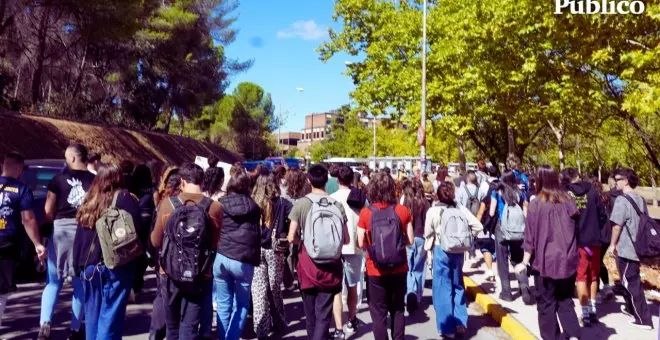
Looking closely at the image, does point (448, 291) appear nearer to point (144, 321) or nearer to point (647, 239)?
point (647, 239)

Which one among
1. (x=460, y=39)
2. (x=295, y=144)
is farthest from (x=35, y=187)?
(x=295, y=144)

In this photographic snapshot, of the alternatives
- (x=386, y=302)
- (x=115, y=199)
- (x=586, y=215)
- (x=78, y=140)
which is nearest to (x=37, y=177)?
(x=115, y=199)

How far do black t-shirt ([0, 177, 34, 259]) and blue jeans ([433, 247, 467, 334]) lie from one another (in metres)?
4.11

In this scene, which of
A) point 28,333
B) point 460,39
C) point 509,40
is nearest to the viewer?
point 28,333

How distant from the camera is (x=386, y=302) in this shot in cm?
484

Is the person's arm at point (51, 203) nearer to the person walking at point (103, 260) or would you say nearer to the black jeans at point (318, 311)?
the person walking at point (103, 260)

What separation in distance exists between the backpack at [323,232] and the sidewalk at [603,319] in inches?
105

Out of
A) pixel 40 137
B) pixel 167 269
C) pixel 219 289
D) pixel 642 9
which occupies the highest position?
pixel 642 9

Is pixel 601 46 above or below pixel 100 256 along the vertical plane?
above

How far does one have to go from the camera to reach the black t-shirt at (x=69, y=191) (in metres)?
5.09

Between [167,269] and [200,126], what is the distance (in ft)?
179

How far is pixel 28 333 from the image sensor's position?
Result: 221 inches

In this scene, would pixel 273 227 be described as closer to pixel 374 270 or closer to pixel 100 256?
pixel 374 270

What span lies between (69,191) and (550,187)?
15.1 feet
